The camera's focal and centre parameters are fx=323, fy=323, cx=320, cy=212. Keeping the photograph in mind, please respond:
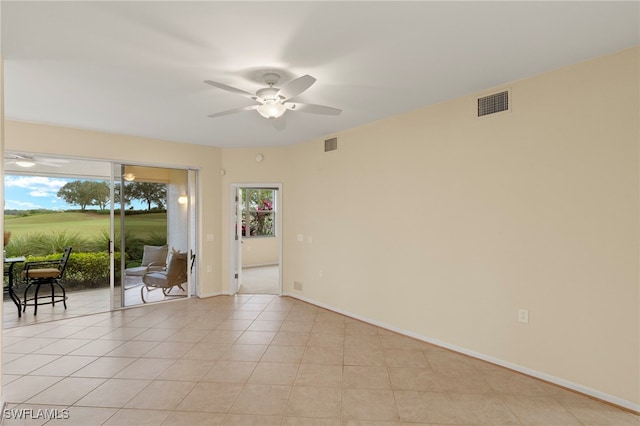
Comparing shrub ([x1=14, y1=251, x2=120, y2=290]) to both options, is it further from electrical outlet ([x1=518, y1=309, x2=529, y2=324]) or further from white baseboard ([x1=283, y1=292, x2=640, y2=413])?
electrical outlet ([x1=518, y1=309, x2=529, y2=324])

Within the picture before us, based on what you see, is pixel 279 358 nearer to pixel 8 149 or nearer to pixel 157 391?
pixel 157 391

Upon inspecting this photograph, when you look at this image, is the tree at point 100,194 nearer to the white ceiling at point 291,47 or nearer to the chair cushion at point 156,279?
the chair cushion at point 156,279

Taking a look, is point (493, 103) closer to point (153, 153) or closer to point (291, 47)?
point (291, 47)

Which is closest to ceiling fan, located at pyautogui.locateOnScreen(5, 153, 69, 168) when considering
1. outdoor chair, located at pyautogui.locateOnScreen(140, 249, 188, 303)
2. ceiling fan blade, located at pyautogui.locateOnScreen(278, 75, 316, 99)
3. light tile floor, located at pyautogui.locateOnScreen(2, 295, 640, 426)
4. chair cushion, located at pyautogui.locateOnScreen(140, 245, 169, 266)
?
chair cushion, located at pyautogui.locateOnScreen(140, 245, 169, 266)

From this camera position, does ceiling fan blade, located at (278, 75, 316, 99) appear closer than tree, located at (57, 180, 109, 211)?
Yes

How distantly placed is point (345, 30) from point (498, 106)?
71.7 inches

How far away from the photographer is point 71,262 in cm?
618

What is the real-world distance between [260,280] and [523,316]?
5.25 metres

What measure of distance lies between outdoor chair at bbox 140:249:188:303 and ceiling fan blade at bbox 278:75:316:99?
13.2 feet

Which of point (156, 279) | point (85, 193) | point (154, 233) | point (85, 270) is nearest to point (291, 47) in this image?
point (154, 233)

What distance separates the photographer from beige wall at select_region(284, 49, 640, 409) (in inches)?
95.4

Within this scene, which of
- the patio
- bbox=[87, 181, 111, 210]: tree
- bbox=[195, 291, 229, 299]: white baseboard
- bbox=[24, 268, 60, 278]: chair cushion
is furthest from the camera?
bbox=[87, 181, 111, 210]: tree

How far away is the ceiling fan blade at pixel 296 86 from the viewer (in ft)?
7.37

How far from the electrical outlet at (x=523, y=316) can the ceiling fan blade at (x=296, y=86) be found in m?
2.68
